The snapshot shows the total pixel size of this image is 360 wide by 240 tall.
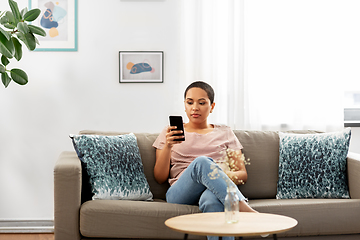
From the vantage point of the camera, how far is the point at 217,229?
1487 mm

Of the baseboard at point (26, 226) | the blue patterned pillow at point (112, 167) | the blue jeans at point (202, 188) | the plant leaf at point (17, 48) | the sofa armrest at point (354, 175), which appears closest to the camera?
the blue jeans at point (202, 188)

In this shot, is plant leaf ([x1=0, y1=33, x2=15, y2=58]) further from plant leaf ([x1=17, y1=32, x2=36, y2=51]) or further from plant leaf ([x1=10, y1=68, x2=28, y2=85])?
plant leaf ([x1=10, y1=68, x2=28, y2=85])

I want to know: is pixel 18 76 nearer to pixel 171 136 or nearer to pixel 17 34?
pixel 17 34

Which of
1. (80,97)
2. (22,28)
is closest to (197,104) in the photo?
(80,97)

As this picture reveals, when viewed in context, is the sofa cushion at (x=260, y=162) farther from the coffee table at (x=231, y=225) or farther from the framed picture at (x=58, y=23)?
the framed picture at (x=58, y=23)

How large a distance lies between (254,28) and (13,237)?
8.04ft

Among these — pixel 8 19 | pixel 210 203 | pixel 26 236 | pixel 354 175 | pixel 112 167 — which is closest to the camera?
pixel 210 203

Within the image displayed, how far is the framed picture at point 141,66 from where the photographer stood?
10.4ft

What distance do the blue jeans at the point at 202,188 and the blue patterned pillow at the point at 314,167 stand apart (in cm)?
69

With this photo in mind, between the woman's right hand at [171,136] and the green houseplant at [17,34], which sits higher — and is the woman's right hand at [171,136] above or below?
below

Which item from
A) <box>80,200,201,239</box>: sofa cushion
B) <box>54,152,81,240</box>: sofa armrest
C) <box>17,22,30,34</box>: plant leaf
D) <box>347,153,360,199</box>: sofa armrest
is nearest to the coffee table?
<box>80,200,201,239</box>: sofa cushion

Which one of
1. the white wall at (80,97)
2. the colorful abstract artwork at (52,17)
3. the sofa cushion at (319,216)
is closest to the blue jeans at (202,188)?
the sofa cushion at (319,216)

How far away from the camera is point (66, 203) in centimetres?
211

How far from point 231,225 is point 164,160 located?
0.97 meters
